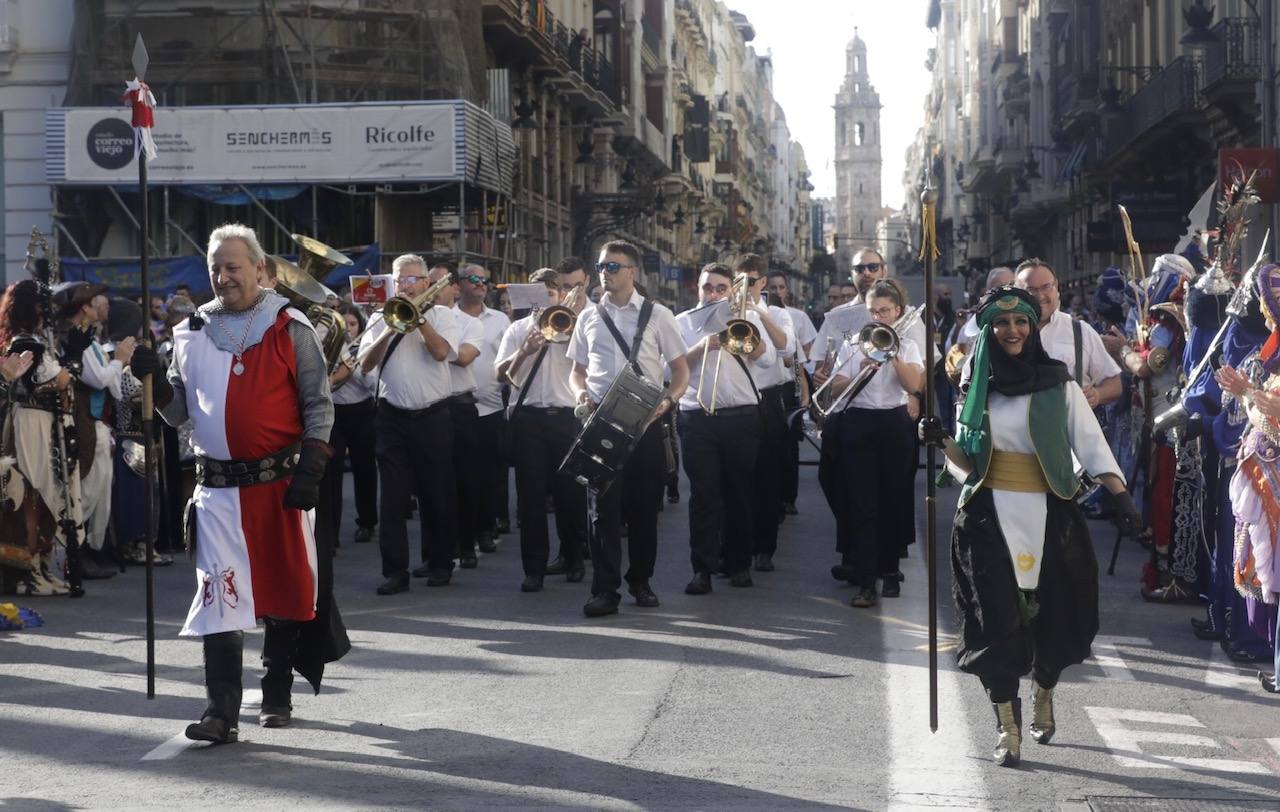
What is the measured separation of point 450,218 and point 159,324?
15.0 metres

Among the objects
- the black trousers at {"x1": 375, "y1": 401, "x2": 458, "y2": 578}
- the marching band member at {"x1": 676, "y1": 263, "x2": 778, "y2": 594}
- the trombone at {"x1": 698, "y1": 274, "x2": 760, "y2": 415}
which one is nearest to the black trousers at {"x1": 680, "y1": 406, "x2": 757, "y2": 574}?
the marching band member at {"x1": 676, "y1": 263, "x2": 778, "y2": 594}

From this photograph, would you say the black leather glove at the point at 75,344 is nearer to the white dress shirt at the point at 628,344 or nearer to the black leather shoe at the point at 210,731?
the white dress shirt at the point at 628,344

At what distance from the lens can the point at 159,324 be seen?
16516mm

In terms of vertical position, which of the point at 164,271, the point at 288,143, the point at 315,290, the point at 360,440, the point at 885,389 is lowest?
the point at 360,440

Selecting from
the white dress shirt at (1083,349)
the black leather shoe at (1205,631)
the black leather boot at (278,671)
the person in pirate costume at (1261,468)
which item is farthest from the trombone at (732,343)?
the black leather boot at (278,671)

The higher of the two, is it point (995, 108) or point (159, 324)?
point (995, 108)

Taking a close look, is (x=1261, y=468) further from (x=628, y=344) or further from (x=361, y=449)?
(x=361, y=449)

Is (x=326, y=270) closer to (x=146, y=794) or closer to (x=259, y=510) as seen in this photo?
(x=259, y=510)

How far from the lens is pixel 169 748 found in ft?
23.0

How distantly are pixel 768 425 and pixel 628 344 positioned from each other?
1725 millimetres

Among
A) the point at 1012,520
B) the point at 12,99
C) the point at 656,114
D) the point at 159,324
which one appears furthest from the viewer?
the point at 656,114

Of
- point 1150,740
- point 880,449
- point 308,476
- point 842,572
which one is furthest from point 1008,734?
point 842,572

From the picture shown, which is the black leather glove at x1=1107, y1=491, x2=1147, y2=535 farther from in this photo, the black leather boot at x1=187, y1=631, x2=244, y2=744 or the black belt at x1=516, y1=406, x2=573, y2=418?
the black belt at x1=516, y1=406, x2=573, y2=418

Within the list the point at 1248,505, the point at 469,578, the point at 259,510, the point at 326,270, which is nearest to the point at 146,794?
the point at 259,510
